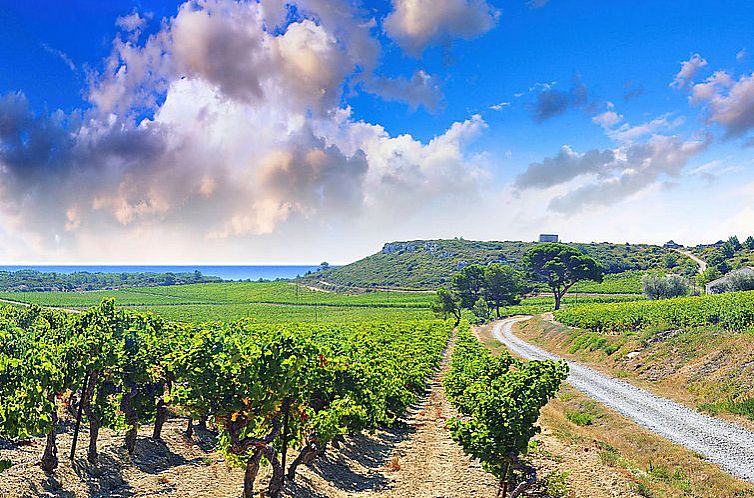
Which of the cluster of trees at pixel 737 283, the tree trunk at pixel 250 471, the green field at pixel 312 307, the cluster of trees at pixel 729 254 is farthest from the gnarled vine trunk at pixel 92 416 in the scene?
the cluster of trees at pixel 729 254

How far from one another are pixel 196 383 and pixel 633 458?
59.1 ft

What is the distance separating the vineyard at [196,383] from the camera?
14.2 m

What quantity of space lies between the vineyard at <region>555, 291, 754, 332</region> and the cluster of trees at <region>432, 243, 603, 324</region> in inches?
1485

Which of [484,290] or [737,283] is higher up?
[737,283]

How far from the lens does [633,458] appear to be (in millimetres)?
21094

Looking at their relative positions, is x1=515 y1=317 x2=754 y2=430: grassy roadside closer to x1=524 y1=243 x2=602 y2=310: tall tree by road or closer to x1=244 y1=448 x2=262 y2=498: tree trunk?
x1=244 y1=448 x2=262 y2=498: tree trunk

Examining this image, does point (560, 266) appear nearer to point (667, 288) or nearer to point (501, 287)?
point (501, 287)

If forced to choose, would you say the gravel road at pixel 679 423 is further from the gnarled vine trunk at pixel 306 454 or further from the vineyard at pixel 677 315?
the gnarled vine trunk at pixel 306 454

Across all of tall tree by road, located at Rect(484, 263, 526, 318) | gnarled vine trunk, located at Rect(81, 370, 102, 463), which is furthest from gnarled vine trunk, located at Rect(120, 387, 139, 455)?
tall tree by road, located at Rect(484, 263, 526, 318)

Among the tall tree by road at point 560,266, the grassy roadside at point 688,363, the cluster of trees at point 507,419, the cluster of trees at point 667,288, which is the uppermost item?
the tall tree by road at point 560,266

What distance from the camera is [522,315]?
101 metres

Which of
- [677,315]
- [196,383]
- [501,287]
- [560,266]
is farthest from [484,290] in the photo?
[196,383]

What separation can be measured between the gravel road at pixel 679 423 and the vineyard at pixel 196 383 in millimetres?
13817

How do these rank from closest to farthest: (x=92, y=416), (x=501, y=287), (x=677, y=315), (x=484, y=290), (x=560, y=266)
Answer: (x=92, y=416) → (x=677, y=315) → (x=560, y=266) → (x=501, y=287) → (x=484, y=290)
